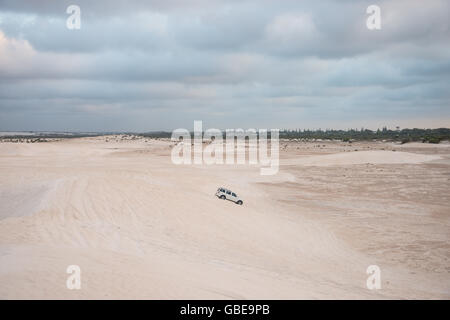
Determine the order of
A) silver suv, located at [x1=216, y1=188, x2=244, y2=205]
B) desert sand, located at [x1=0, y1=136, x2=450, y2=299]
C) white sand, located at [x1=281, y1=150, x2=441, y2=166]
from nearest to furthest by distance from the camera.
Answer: desert sand, located at [x1=0, y1=136, x2=450, y2=299]
silver suv, located at [x1=216, y1=188, x2=244, y2=205]
white sand, located at [x1=281, y1=150, x2=441, y2=166]

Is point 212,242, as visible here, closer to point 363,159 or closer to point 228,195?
point 228,195

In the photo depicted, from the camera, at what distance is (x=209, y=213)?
20266 millimetres

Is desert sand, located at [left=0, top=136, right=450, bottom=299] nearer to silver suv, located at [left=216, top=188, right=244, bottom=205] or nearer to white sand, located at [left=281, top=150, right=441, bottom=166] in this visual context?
silver suv, located at [left=216, top=188, right=244, bottom=205]

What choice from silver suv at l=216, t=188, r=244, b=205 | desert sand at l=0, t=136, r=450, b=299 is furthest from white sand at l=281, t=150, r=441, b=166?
silver suv at l=216, t=188, r=244, b=205

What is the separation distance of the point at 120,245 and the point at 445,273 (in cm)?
1286

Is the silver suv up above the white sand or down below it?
below

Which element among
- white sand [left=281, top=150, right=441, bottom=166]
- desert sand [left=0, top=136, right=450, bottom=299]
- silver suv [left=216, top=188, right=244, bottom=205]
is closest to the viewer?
desert sand [left=0, top=136, right=450, bottom=299]

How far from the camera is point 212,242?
52.2 feet

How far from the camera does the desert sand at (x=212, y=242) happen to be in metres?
9.87

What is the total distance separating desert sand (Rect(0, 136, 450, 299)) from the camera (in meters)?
9.87

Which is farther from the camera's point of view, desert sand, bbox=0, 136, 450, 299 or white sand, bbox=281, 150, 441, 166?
white sand, bbox=281, 150, 441, 166

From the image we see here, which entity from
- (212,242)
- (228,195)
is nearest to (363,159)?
(228,195)

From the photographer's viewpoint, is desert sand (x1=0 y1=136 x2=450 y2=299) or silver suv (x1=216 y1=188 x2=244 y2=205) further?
silver suv (x1=216 y1=188 x2=244 y2=205)
